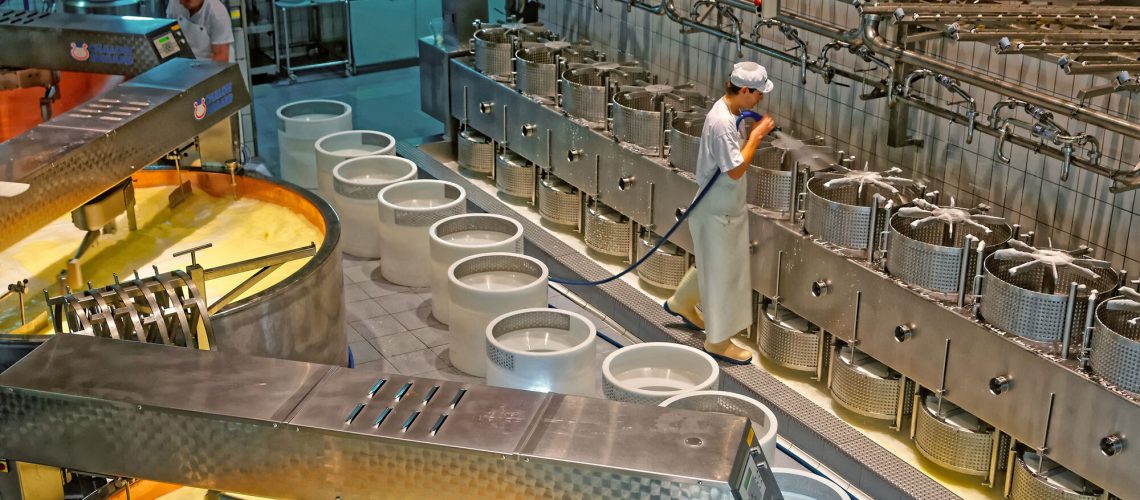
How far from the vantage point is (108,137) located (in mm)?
4316

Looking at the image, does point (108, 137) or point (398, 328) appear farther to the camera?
point (398, 328)

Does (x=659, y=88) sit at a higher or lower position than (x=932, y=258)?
higher

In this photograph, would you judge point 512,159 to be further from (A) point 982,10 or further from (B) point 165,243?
(A) point 982,10

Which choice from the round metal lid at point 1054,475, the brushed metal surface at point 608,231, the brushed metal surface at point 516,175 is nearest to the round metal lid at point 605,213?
the brushed metal surface at point 608,231

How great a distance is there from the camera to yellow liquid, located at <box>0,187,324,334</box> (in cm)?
526

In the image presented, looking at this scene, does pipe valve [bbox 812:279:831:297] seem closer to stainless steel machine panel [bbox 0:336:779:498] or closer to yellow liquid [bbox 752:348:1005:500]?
yellow liquid [bbox 752:348:1005:500]

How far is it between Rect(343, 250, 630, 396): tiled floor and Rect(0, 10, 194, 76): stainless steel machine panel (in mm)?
1553

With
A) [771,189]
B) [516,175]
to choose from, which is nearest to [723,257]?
[771,189]

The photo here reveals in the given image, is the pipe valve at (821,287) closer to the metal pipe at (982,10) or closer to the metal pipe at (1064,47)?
the metal pipe at (982,10)

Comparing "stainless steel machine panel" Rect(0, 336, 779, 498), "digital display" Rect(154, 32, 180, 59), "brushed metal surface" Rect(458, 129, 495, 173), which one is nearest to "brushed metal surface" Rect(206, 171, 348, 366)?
"digital display" Rect(154, 32, 180, 59)

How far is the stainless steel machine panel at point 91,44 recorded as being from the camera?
5.67 metres

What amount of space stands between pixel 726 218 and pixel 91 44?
3.02 m

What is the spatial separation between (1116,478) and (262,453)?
303 cm

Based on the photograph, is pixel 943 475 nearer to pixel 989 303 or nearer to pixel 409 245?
pixel 989 303
